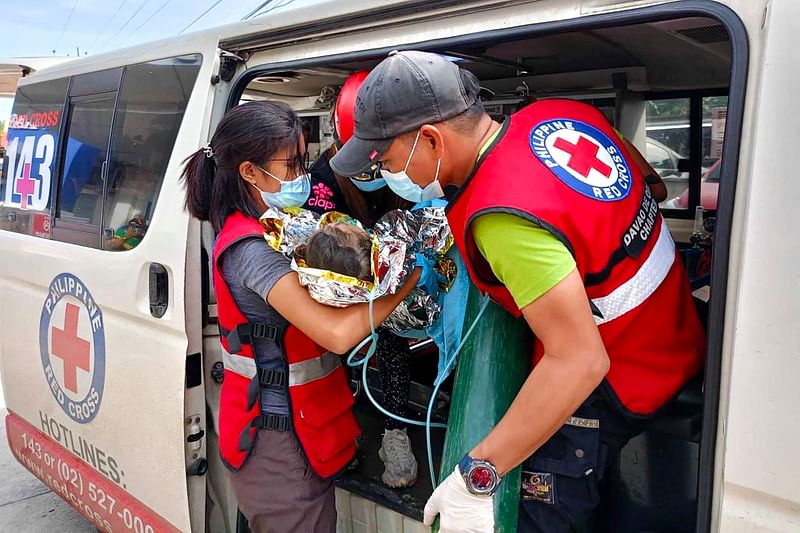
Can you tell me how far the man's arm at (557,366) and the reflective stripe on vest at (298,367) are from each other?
2.21 ft

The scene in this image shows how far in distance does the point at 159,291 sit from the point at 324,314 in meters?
0.79

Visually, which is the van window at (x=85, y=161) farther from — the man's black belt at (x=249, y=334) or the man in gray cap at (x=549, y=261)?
the man in gray cap at (x=549, y=261)

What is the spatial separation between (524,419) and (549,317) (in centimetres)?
21

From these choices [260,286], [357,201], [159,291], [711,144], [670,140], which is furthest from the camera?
[670,140]

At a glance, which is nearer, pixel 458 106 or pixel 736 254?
pixel 736 254

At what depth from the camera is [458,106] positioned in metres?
1.33

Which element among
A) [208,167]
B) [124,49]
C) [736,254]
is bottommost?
[736,254]

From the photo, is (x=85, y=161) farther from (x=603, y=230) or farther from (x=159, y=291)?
(x=603, y=230)

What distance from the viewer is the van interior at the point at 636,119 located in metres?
1.77

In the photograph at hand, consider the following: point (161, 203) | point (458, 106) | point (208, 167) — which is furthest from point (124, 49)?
point (458, 106)

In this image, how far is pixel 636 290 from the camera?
1.32 meters

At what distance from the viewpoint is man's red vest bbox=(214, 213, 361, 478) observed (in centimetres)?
169

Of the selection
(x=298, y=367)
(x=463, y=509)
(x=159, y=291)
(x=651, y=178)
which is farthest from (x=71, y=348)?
(x=651, y=178)

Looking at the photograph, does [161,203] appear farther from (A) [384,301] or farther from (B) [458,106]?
(B) [458,106]
